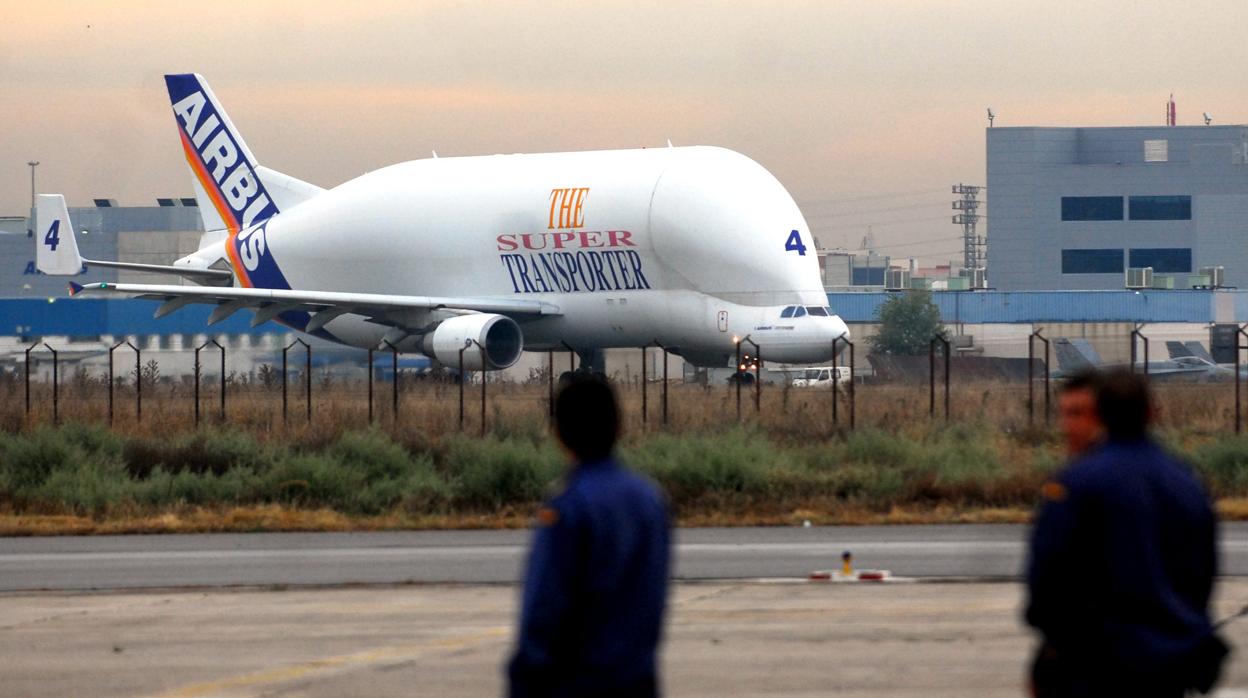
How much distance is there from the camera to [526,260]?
43.2 meters

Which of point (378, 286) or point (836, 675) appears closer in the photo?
point (836, 675)

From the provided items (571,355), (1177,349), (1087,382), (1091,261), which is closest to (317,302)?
(571,355)

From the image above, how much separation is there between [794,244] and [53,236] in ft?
58.0

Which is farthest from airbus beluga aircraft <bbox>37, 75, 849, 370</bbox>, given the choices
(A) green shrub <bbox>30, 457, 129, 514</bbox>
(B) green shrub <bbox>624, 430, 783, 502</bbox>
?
(B) green shrub <bbox>624, 430, 783, 502</bbox>

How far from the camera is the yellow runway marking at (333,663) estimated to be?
405 inches

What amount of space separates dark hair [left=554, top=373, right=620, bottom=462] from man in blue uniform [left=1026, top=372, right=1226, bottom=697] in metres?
1.21

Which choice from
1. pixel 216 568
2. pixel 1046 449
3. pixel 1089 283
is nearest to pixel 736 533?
pixel 216 568

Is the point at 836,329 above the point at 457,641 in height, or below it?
above

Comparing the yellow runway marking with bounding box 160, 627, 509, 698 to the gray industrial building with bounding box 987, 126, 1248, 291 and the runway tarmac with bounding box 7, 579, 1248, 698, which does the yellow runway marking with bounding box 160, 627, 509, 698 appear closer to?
the runway tarmac with bounding box 7, 579, 1248, 698

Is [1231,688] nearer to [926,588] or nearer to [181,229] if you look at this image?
[926,588]

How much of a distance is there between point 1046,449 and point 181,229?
96.8 m

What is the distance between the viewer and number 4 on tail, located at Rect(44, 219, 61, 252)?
45.0 meters

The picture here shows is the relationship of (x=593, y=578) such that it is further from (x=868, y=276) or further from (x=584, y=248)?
(x=868, y=276)

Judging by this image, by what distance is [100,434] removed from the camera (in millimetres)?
26266
